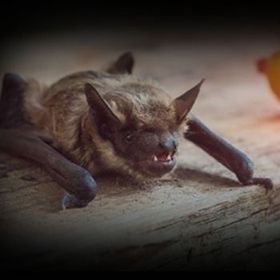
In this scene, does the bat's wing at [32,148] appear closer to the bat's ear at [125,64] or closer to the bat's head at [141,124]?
the bat's head at [141,124]

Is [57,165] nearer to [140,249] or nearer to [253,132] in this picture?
[140,249]

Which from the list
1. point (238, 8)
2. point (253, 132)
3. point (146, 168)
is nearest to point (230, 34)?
point (238, 8)

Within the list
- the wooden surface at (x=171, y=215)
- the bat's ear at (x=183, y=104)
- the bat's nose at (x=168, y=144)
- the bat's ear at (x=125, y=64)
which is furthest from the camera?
the bat's ear at (x=125, y=64)

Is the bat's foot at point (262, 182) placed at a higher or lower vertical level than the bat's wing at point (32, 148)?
lower

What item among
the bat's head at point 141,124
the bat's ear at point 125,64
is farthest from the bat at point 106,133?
the bat's ear at point 125,64

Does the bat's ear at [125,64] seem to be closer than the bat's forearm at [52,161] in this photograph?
No

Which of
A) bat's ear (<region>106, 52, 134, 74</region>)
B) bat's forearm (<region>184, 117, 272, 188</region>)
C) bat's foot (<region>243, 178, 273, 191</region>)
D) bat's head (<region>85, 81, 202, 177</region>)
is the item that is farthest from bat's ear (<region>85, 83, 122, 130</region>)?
bat's ear (<region>106, 52, 134, 74</region>)

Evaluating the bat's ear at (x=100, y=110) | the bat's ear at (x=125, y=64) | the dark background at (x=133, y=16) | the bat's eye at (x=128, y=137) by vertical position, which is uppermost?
the dark background at (x=133, y=16)

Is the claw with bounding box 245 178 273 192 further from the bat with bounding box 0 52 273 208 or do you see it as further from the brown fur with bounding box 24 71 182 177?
the brown fur with bounding box 24 71 182 177

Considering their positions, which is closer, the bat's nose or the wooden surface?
the wooden surface
